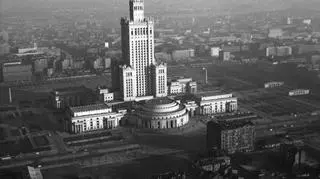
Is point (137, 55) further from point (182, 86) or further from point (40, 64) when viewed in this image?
point (40, 64)

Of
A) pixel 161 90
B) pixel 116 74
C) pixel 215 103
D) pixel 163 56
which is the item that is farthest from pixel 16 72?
pixel 215 103

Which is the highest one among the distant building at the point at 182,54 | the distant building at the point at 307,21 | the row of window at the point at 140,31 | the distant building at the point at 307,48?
the row of window at the point at 140,31

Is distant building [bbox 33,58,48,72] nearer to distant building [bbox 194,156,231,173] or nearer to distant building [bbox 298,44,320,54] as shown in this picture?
distant building [bbox 298,44,320,54]

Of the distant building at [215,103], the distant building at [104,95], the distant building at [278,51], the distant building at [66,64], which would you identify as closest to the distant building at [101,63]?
the distant building at [66,64]

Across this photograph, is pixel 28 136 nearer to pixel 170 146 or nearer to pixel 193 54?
pixel 170 146

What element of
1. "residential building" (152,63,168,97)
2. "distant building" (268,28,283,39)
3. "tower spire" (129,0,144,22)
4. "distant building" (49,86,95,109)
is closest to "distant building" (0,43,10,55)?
"distant building" (49,86,95,109)

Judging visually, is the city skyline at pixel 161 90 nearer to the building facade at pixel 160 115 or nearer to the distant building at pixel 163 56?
the building facade at pixel 160 115
